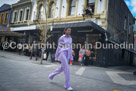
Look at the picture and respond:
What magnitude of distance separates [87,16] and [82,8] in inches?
56.3

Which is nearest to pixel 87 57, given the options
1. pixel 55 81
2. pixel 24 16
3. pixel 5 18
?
pixel 55 81

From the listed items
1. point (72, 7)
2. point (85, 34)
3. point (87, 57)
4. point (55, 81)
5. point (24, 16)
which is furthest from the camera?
point (24, 16)

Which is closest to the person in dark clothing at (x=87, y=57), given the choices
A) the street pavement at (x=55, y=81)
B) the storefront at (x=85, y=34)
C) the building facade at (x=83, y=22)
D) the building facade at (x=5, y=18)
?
the storefront at (x=85, y=34)

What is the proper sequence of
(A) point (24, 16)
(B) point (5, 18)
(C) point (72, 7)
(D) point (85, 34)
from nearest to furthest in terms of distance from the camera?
(D) point (85, 34) < (C) point (72, 7) < (A) point (24, 16) < (B) point (5, 18)

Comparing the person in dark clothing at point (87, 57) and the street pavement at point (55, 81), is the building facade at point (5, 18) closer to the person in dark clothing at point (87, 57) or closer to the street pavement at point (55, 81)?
the person in dark clothing at point (87, 57)

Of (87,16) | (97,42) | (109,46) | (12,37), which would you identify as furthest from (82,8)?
(12,37)

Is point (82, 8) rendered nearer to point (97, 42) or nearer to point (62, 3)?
point (62, 3)

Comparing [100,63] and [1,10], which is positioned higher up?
[1,10]

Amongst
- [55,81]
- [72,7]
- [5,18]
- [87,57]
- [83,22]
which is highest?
[5,18]

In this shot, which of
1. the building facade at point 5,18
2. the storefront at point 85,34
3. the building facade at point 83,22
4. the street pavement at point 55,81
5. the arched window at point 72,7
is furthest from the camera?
the building facade at point 5,18

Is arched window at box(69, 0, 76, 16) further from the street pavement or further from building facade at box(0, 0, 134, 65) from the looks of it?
the street pavement

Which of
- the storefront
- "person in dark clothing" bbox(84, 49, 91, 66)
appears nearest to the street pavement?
"person in dark clothing" bbox(84, 49, 91, 66)

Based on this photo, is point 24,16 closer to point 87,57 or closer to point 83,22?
point 83,22

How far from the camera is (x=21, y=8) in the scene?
21.0m
